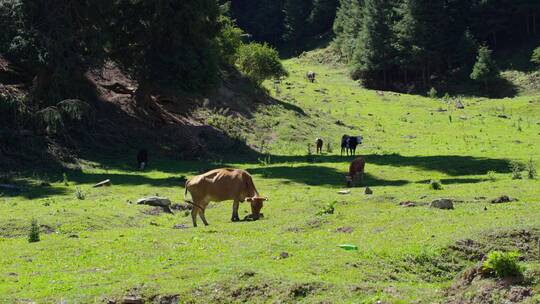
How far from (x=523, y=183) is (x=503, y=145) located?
21481 millimetres

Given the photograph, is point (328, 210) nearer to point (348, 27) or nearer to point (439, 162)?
point (439, 162)

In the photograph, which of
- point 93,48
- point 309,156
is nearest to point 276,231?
point 309,156

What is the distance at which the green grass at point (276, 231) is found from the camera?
1806 centimetres

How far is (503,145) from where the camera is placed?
56.1 m

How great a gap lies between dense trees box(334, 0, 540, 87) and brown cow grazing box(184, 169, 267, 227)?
81294mm

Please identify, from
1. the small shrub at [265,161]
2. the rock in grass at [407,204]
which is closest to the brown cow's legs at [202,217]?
the rock in grass at [407,204]

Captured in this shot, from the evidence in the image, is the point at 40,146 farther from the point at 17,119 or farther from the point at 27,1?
the point at 27,1

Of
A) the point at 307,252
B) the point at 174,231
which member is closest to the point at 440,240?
the point at 307,252

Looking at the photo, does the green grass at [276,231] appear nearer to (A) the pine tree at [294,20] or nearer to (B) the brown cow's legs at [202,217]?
(B) the brown cow's legs at [202,217]

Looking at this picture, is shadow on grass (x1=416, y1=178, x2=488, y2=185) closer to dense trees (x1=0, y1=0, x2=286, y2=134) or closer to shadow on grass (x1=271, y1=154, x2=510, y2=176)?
shadow on grass (x1=271, y1=154, x2=510, y2=176)

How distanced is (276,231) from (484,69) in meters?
78.7

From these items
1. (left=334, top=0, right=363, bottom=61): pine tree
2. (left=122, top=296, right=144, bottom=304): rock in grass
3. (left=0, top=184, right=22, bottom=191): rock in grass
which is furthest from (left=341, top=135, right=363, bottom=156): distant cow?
(left=334, top=0, right=363, bottom=61): pine tree

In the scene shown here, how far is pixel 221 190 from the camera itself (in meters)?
28.9

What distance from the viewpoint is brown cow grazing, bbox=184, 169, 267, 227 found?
28688mm
